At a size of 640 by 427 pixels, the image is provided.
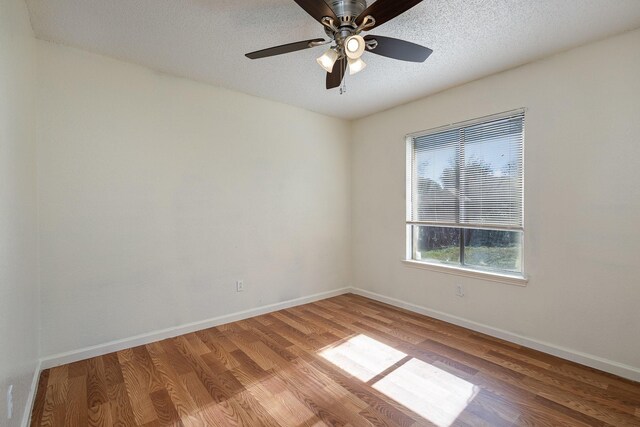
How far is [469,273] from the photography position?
3.07 metres

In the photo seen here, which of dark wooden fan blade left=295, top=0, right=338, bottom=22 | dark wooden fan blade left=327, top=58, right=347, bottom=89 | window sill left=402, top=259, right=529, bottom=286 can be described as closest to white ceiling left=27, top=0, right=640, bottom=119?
dark wooden fan blade left=327, top=58, right=347, bottom=89

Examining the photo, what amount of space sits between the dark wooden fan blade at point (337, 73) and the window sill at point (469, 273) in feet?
7.56

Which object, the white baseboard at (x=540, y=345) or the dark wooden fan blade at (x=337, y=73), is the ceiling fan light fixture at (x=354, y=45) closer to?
the dark wooden fan blade at (x=337, y=73)

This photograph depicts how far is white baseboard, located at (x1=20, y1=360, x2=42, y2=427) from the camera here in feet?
5.53

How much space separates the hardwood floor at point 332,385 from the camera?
5.85 ft

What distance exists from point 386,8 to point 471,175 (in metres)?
2.13

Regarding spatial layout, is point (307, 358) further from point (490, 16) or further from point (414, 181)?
point (490, 16)

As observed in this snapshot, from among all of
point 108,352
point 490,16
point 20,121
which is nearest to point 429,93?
point 490,16

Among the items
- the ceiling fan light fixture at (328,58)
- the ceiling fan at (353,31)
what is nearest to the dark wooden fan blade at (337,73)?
the ceiling fan at (353,31)

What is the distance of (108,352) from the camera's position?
100 inches

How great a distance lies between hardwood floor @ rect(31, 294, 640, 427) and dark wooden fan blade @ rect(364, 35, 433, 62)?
2292 mm

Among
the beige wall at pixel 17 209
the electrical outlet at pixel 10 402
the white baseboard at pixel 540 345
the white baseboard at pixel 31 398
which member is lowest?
the white baseboard at pixel 540 345

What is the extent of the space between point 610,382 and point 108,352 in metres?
3.98

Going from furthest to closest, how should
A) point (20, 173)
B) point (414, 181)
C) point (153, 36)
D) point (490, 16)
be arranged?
point (414, 181), point (153, 36), point (490, 16), point (20, 173)
